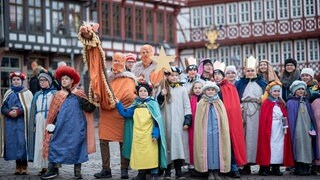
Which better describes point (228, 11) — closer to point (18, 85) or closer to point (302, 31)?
point (302, 31)

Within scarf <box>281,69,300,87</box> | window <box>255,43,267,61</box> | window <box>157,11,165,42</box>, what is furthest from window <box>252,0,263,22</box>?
scarf <box>281,69,300,87</box>

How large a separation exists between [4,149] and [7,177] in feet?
2.40

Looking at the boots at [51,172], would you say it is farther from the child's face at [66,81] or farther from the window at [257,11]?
the window at [257,11]

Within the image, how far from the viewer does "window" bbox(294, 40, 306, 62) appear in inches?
1553

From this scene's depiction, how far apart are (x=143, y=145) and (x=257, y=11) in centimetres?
3301

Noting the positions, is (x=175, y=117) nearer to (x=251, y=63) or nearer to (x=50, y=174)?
(x=251, y=63)

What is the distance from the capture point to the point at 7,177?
995 cm

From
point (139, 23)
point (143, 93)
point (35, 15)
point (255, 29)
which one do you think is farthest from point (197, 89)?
point (255, 29)

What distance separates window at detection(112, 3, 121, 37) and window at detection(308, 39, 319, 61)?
1287 cm

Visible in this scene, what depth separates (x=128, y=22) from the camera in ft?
115

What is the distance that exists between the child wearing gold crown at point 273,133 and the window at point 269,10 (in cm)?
3094

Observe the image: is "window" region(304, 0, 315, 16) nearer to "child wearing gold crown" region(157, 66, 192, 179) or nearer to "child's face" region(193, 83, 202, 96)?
"child's face" region(193, 83, 202, 96)

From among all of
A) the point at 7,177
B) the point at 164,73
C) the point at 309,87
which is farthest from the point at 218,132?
the point at 7,177

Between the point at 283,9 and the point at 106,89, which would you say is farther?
the point at 283,9
